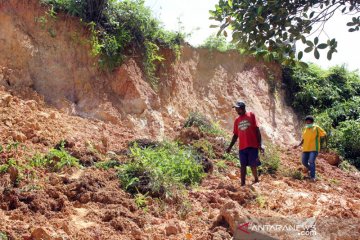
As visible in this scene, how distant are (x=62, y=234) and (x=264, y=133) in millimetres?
8594

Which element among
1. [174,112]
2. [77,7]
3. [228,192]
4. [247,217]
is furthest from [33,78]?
[247,217]

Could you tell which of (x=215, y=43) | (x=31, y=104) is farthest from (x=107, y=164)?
(x=215, y=43)

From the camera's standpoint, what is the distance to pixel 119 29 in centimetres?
914

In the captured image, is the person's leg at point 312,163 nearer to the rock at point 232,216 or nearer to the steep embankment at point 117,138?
the steep embankment at point 117,138

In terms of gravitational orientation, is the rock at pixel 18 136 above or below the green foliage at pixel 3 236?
above

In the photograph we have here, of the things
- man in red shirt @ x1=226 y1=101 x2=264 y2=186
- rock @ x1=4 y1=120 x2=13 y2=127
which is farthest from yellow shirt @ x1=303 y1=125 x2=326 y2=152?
rock @ x1=4 y1=120 x2=13 y2=127

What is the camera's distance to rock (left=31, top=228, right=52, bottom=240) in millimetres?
3653

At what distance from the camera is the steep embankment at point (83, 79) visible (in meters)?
8.18

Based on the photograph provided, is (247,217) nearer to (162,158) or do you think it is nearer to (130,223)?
(130,223)

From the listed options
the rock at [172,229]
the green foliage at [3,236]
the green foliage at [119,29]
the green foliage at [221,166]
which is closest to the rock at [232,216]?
the rock at [172,229]

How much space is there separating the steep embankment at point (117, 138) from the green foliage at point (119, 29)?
0.28m

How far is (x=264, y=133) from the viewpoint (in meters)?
11.7

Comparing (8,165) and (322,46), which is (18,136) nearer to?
(8,165)

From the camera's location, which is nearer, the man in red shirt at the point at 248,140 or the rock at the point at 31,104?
the man in red shirt at the point at 248,140
